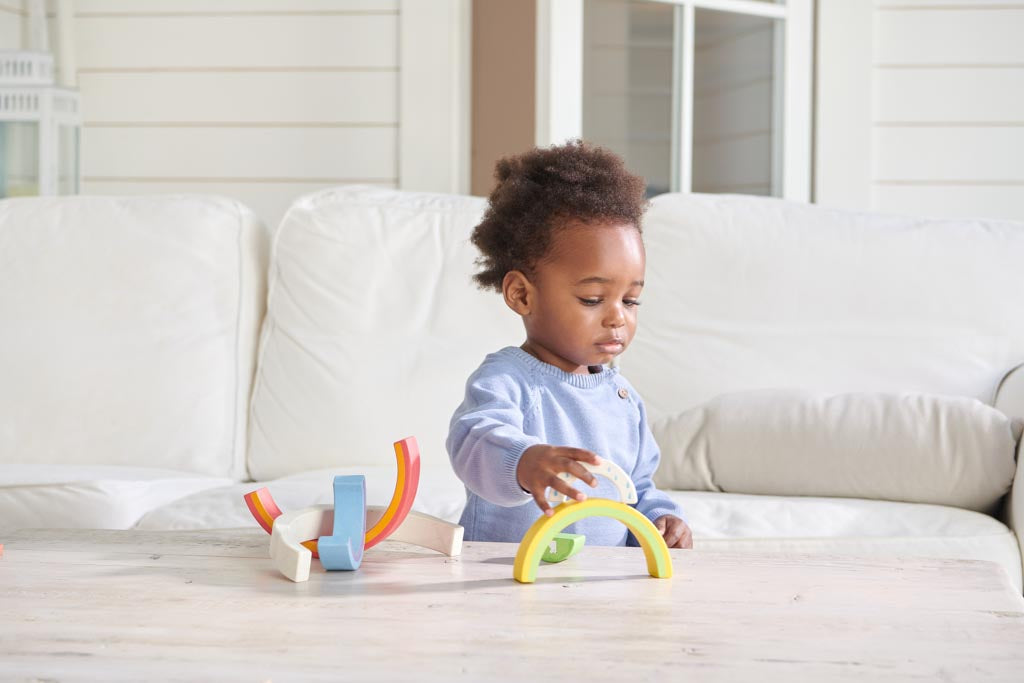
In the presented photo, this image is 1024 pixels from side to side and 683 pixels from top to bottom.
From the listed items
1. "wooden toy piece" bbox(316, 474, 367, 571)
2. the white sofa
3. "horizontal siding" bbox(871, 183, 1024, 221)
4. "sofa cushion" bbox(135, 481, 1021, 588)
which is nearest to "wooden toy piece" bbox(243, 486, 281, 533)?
"wooden toy piece" bbox(316, 474, 367, 571)

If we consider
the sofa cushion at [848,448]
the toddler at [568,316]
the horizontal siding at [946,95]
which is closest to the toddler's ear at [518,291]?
the toddler at [568,316]

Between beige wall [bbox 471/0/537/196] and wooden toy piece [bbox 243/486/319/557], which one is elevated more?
beige wall [bbox 471/0/537/196]

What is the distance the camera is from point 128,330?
2.32 m

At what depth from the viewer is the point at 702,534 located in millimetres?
1687

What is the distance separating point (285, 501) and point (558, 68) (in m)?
1.51

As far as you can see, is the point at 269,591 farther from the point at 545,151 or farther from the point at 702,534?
the point at 702,534

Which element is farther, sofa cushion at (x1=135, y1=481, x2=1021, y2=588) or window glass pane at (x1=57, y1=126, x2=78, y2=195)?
window glass pane at (x1=57, y1=126, x2=78, y2=195)

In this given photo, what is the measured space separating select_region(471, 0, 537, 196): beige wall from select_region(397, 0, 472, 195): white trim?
7.6 inches

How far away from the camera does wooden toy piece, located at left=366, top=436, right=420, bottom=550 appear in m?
1.03

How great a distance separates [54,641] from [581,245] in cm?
73

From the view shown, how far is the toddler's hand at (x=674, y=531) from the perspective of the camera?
4.33ft

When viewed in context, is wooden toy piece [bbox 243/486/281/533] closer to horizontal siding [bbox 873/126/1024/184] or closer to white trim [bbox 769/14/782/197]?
white trim [bbox 769/14/782/197]

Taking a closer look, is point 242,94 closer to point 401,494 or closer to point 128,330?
point 128,330

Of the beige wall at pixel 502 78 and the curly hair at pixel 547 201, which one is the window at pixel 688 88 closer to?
the beige wall at pixel 502 78
